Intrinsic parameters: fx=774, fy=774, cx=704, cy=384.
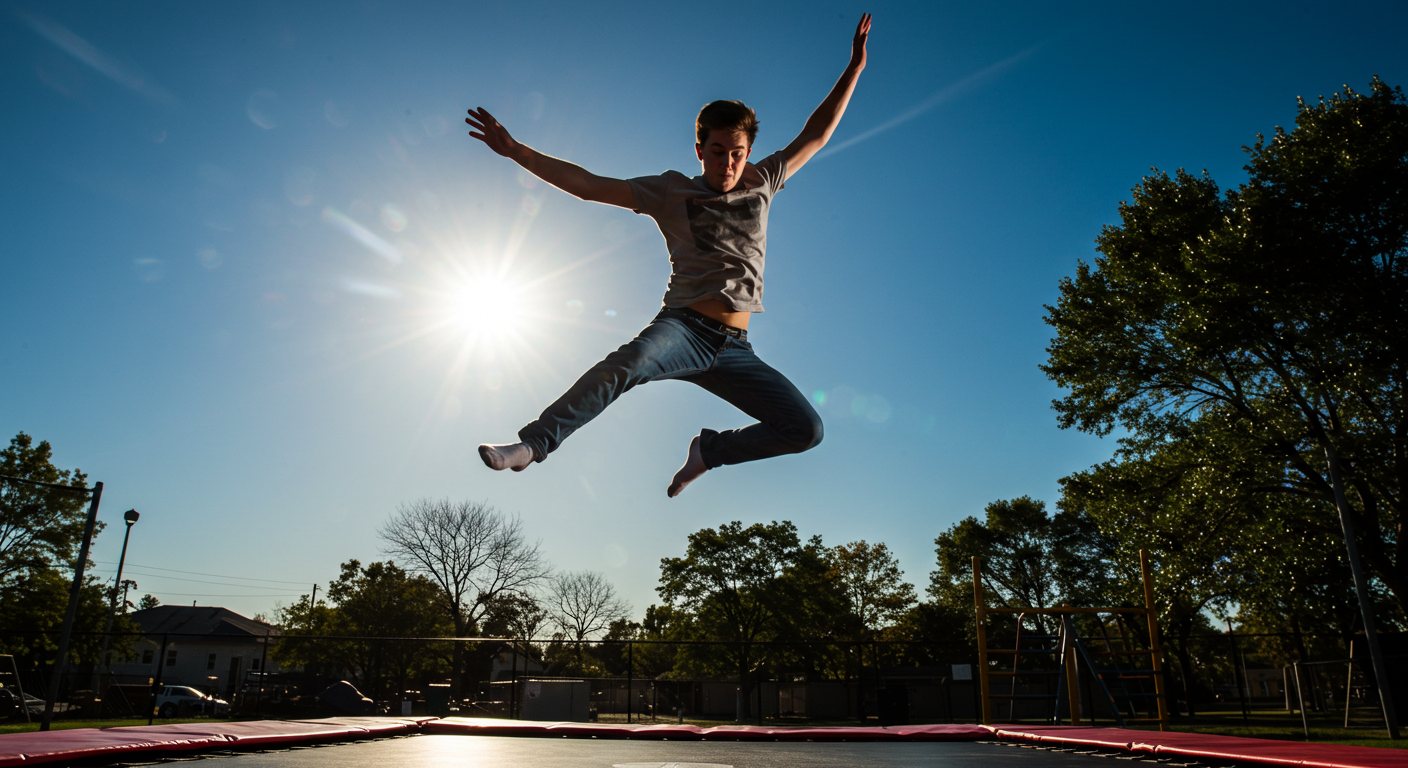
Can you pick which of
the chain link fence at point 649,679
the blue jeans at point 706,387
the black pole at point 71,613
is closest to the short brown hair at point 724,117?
the blue jeans at point 706,387

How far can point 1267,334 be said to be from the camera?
11281 millimetres

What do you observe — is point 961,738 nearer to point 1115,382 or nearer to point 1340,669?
point 1115,382

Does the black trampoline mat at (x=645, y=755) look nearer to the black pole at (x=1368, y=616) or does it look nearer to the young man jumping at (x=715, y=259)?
the young man jumping at (x=715, y=259)

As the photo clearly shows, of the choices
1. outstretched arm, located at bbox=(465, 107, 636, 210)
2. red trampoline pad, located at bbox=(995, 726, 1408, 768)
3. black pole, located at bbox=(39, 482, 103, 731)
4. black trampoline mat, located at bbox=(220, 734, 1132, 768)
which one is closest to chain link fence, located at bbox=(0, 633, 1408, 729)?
black pole, located at bbox=(39, 482, 103, 731)

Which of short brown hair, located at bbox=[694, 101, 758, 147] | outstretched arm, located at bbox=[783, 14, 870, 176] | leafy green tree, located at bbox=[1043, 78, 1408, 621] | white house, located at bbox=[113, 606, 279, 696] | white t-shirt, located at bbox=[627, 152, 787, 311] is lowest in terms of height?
white house, located at bbox=[113, 606, 279, 696]

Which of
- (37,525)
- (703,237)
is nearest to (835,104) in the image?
(703,237)

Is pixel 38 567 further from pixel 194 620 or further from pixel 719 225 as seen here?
pixel 194 620

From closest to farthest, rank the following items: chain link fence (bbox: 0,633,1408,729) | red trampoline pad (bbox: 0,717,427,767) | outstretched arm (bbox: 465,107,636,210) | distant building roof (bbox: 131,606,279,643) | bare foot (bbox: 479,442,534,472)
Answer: bare foot (bbox: 479,442,534,472), outstretched arm (bbox: 465,107,636,210), red trampoline pad (bbox: 0,717,427,767), chain link fence (bbox: 0,633,1408,729), distant building roof (bbox: 131,606,279,643)

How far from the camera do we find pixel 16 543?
17.6 meters

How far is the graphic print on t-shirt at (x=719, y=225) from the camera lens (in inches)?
106

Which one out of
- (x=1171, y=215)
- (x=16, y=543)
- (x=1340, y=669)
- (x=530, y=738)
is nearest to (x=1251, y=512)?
(x=1171, y=215)

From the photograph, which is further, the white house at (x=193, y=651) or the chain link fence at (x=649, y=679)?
the white house at (x=193, y=651)

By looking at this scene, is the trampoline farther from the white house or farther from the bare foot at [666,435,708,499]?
the white house

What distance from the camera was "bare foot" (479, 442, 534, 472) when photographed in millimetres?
1942
